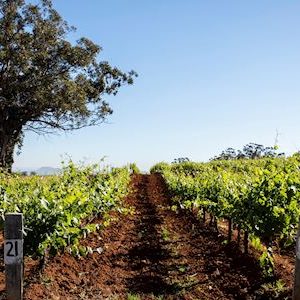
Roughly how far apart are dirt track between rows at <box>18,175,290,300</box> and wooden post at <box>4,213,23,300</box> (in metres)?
1.68

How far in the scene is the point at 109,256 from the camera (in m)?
8.81

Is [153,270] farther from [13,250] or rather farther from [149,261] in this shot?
[13,250]

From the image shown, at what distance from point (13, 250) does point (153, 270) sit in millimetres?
3854

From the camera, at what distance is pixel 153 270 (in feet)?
26.1

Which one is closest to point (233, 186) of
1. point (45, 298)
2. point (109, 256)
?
point (109, 256)

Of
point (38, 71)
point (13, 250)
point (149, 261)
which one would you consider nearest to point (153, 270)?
point (149, 261)

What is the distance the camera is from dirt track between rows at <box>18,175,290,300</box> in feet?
21.9

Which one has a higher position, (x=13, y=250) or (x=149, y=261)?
(x=13, y=250)

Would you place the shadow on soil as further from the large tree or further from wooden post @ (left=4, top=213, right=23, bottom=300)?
the large tree

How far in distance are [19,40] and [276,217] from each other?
83.5ft

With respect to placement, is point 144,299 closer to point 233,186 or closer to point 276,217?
point 276,217

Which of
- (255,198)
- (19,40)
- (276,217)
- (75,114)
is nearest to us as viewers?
(276,217)

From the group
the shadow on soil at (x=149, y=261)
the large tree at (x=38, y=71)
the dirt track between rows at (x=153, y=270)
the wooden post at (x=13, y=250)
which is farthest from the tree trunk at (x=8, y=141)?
the wooden post at (x=13, y=250)

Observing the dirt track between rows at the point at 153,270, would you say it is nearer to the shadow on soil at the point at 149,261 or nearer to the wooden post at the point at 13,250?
the shadow on soil at the point at 149,261
